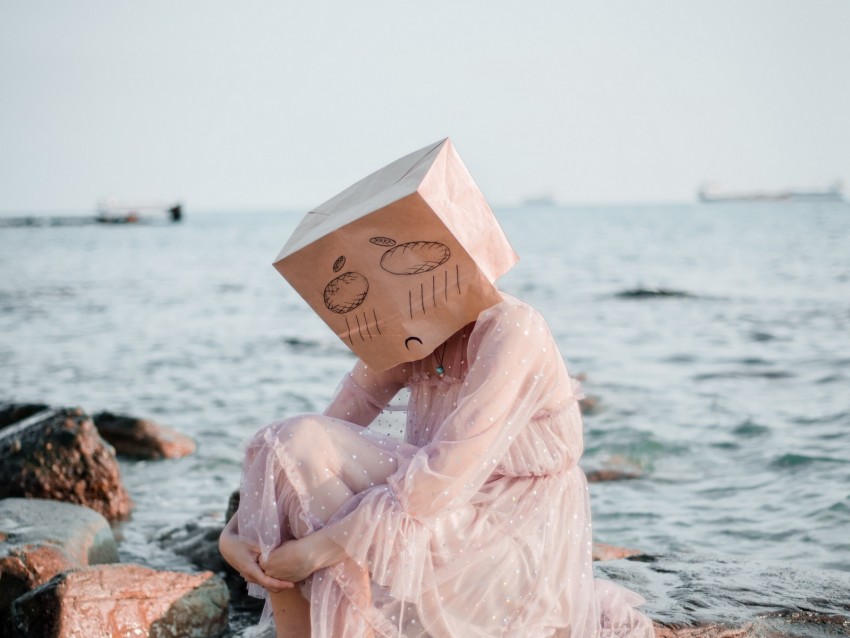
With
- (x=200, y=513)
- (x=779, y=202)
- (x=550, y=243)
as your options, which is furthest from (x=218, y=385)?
(x=779, y=202)

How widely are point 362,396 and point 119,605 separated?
4.44ft

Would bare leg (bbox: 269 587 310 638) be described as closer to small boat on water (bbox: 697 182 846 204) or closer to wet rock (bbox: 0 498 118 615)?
wet rock (bbox: 0 498 118 615)

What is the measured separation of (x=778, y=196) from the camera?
98.1m

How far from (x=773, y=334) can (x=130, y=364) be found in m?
8.54

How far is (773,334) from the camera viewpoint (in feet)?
41.9

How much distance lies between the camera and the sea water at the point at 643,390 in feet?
16.8

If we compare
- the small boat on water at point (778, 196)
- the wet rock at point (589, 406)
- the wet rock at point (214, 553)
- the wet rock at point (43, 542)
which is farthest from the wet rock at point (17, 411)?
the small boat on water at point (778, 196)

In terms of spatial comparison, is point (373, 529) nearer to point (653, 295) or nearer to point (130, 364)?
point (130, 364)

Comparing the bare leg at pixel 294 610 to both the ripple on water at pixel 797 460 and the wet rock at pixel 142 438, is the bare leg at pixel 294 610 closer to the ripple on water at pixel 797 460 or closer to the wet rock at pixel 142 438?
the ripple on water at pixel 797 460

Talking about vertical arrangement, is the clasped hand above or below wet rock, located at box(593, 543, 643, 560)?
above

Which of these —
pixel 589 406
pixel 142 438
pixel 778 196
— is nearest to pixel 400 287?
pixel 142 438

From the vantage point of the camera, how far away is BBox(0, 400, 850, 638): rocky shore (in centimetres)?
319

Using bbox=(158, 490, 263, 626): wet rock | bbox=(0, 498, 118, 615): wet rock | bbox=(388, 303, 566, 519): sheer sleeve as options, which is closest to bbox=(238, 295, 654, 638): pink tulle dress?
bbox=(388, 303, 566, 519): sheer sleeve

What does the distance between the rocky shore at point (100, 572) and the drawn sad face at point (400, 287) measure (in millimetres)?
1318
